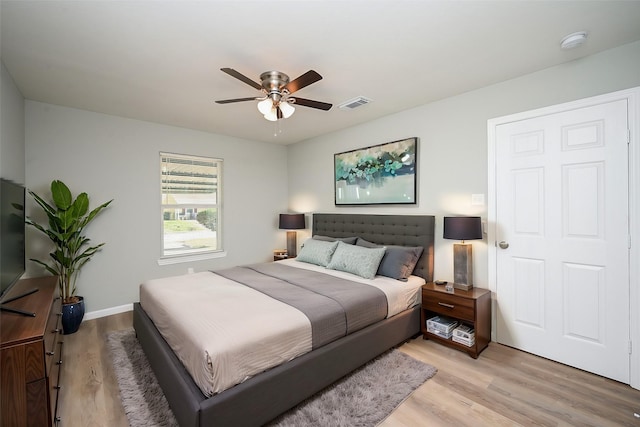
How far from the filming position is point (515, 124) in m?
2.66

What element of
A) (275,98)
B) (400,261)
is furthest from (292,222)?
(275,98)

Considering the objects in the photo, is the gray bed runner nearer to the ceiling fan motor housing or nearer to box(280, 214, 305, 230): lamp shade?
box(280, 214, 305, 230): lamp shade

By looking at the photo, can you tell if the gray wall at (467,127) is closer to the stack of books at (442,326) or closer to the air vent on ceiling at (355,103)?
the stack of books at (442,326)

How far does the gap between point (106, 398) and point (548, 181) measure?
156 inches

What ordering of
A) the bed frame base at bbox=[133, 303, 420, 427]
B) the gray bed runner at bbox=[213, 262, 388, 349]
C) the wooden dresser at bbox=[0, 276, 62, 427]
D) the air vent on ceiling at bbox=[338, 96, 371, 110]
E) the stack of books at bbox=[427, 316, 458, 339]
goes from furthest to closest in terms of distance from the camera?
1. the air vent on ceiling at bbox=[338, 96, 371, 110]
2. the stack of books at bbox=[427, 316, 458, 339]
3. the gray bed runner at bbox=[213, 262, 388, 349]
4. the bed frame base at bbox=[133, 303, 420, 427]
5. the wooden dresser at bbox=[0, 276, 62, 427]

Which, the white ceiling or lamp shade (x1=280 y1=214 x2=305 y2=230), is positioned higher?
the white ceiling

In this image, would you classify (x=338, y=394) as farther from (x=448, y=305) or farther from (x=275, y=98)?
(x=275, y=98)

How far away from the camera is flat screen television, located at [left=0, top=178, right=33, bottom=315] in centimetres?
175

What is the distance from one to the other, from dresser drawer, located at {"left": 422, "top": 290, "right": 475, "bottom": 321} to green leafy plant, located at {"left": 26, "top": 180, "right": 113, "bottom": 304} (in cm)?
388

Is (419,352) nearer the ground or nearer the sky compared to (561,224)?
nearer the ground

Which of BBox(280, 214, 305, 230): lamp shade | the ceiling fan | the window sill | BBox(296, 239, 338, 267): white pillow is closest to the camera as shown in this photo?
the ceiling fan

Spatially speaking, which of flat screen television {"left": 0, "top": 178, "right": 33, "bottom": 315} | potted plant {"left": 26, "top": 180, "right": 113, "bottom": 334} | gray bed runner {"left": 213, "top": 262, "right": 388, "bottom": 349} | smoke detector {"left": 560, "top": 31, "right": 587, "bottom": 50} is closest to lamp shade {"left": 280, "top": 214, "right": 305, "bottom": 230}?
gray bed runner {"left": 213, "top": 262, "right": 388, "bottom": 349}

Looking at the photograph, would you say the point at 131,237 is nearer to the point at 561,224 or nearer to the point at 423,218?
the point at 423,218

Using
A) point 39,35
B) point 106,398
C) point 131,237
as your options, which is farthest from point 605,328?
point 131,237
